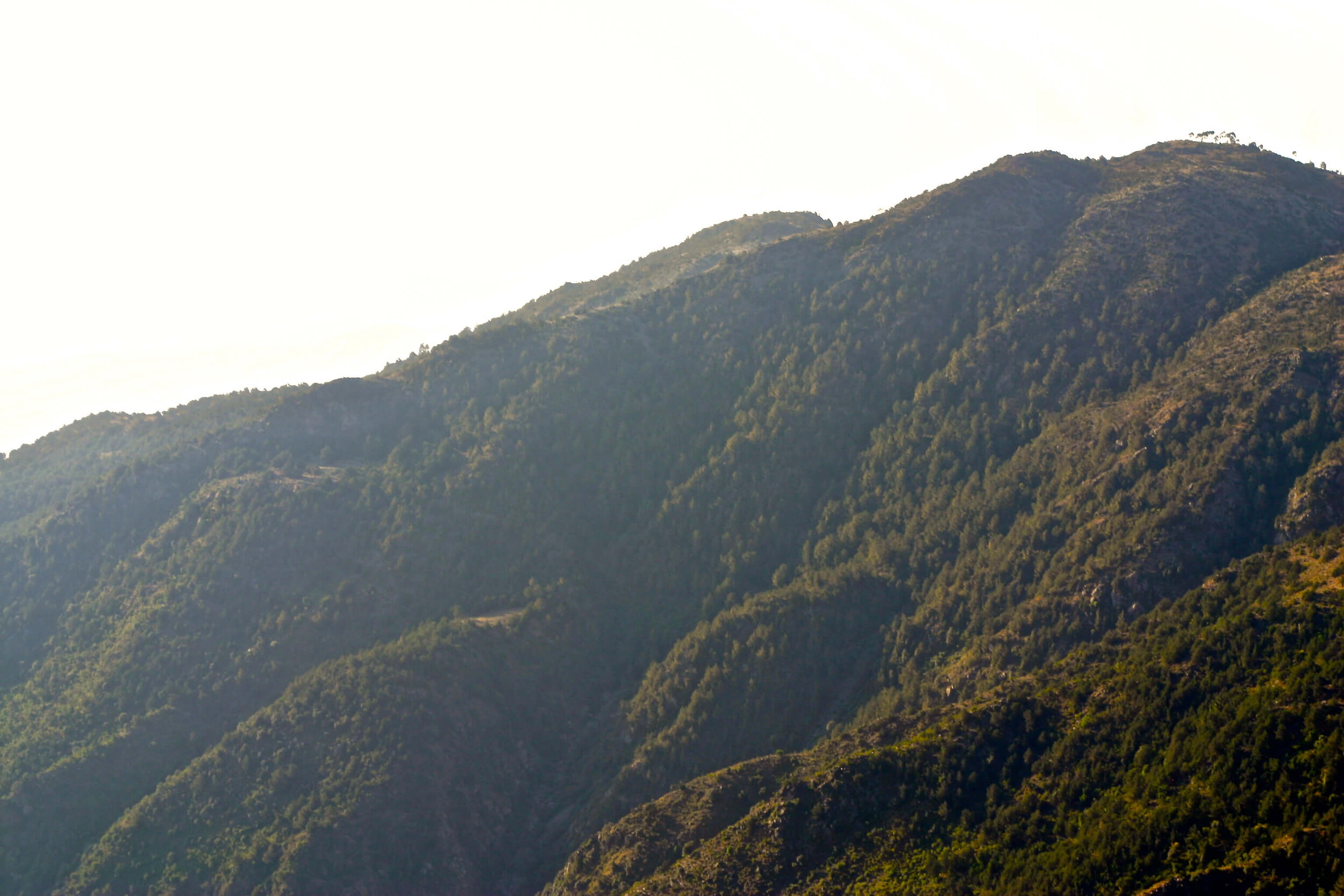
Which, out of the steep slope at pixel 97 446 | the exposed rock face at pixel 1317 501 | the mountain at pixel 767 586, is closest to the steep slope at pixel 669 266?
the mountain at pixel 767 586

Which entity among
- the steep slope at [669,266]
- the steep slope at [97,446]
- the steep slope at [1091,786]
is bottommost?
the steep slope at [1091,786]

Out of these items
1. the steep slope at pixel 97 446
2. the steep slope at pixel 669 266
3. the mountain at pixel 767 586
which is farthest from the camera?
the steep slope at pixel 669 266

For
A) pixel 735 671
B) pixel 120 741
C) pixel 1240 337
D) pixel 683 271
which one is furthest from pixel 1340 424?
pixel 120 741

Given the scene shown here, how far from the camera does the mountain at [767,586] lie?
211 ft

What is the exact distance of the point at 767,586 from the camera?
10706 cm

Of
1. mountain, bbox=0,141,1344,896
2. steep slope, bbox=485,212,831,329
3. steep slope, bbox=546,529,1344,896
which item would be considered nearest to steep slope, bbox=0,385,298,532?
mountain, bbox=0,141,1344,896

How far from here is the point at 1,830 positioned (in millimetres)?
91000

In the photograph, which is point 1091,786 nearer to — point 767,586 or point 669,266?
point 767,586

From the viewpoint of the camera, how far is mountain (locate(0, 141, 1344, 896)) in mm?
64438

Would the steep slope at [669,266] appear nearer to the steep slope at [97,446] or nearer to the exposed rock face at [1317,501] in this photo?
the steep slope at [97,446]

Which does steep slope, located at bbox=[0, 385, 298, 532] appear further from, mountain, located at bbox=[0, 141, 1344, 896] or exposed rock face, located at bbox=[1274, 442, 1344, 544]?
exposed rock face, located at bbox=[1274, 442, 1344, 544]

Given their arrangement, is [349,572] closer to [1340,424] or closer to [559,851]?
[559,851]

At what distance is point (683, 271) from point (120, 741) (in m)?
99.0

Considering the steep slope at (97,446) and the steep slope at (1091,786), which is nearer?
the steep slope at (1091,786)
